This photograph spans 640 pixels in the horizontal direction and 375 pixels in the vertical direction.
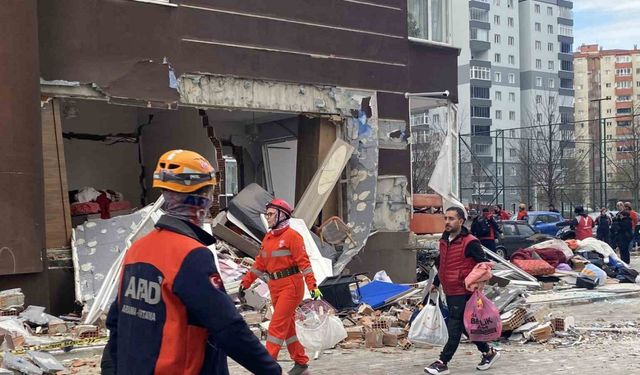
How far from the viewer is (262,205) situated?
1485 centimetres

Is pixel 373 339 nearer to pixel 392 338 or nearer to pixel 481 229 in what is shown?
pixel 392 338

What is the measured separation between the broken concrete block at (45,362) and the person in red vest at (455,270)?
3.96 m

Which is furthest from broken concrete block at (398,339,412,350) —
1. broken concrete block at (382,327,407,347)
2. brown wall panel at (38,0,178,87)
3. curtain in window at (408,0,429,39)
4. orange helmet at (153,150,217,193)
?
curtain in window at (408,0,429,39)

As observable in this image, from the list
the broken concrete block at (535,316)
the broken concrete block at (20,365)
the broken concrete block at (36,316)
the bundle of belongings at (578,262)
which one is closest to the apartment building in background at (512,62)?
the bundle of belongings at (578,262)

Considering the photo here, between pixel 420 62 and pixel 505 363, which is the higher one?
pixel 420 62

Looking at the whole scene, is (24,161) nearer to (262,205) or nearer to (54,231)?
(54,231)

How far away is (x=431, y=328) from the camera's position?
8766 mm

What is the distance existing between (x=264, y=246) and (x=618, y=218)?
1640 cm

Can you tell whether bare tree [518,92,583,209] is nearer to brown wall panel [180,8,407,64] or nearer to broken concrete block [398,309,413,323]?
brown wall panel [180,8,407,64]

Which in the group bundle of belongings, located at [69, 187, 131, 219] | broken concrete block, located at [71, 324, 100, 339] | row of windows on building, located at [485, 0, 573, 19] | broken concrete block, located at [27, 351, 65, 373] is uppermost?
row of windows on building, located at [485, 0, 573, 19]

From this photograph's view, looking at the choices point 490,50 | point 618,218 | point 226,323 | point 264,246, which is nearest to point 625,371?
point 264,246

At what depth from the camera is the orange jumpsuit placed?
8.01 metres

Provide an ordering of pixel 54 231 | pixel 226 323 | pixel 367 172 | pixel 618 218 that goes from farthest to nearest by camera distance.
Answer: pixel 618 218 < pixel 367 172 < pixel 54 231 < pixel 226 323

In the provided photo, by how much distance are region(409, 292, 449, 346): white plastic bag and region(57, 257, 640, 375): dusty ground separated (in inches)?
14.8
